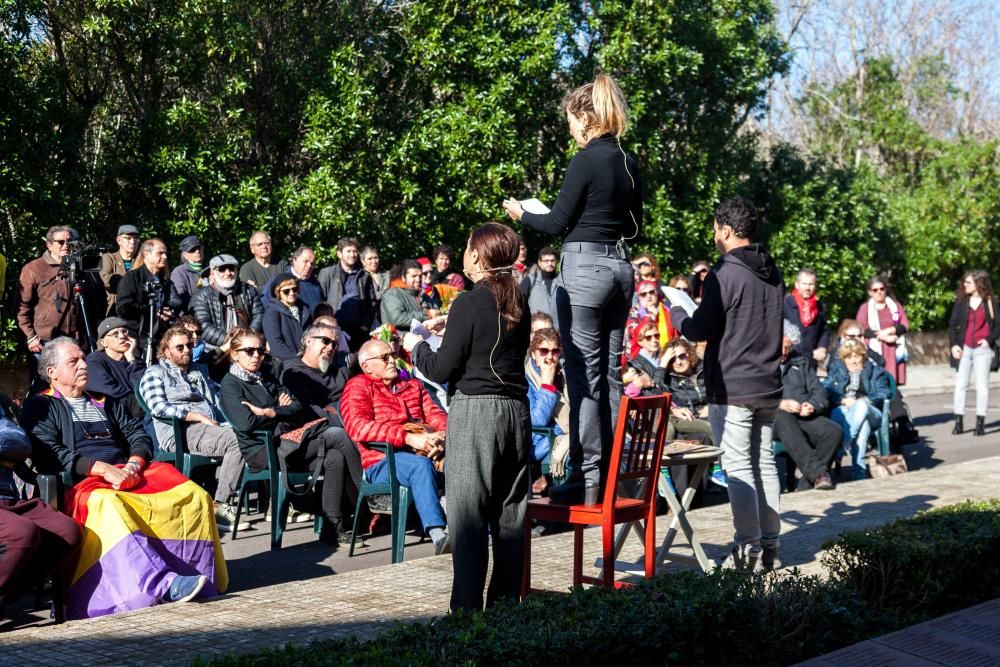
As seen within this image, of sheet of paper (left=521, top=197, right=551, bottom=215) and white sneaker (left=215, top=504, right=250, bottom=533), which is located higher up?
sheet of paper (left=521, top=197, right=551, bottom=215)

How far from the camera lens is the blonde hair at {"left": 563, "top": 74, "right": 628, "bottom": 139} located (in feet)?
19.0

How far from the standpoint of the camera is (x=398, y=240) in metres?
16.8

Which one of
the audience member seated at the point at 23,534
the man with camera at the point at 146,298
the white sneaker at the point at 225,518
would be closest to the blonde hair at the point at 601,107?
the audience member seated at the point at 23,534

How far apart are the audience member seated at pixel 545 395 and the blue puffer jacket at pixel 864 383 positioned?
359 centimetres

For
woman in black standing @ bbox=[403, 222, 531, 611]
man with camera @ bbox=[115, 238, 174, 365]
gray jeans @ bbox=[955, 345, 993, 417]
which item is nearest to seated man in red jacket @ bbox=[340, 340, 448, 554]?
woman in black standing @ bbox=[403, 222, 531, 611]

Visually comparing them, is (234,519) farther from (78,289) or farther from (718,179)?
(718,179)

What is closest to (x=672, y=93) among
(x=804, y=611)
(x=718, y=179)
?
(x=718, y=179)

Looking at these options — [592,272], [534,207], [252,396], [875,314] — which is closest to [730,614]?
[592,272]

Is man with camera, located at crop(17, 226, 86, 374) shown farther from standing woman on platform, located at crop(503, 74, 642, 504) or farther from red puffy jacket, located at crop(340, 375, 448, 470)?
standing woman on platform, located at crop(503, 74, 642, 504)

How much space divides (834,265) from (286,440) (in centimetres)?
1685

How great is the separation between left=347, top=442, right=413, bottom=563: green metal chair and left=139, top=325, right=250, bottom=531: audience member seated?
4.38ft

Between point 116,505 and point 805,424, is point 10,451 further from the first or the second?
point 805,424

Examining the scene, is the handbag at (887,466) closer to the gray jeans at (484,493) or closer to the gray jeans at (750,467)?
the gray jeans at (750,467)

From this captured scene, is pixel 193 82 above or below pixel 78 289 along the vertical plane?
above
